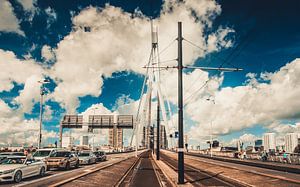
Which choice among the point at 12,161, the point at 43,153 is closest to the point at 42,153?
the point at 43,153

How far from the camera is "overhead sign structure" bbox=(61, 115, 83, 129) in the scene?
254ft

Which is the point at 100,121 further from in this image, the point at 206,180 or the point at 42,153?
the point at 206,180

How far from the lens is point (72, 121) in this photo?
7788cm

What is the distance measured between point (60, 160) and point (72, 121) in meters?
52.4

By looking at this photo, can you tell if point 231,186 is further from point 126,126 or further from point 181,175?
point 126,126

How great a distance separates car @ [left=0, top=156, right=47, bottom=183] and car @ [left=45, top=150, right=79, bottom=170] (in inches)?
232

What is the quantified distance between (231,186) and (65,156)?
16.6 metres

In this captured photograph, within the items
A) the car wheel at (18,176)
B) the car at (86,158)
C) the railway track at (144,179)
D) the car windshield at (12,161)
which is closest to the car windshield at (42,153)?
the railway track at (144,179)

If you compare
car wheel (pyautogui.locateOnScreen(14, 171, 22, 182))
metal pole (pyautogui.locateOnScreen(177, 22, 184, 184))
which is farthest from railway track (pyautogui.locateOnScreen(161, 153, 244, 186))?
car wheel (pyautogui.locateOnScreen(14, 171, 22, 182))

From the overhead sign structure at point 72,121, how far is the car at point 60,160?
4937cm

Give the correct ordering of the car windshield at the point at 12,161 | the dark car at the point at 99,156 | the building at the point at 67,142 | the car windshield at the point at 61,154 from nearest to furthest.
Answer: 1. the car windshield at the point at 12,161
2. the car windshield at the point at 61,154
3. the dark car at the point at 99,156
4. the building at the point at 67,142

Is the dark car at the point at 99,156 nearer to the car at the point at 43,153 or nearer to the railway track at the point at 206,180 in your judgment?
the car at the point at 43,153

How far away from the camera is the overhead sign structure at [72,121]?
77562mm

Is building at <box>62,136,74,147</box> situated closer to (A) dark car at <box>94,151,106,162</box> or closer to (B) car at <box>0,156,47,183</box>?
(A) dark car at <box>94,151,106,162</box>
